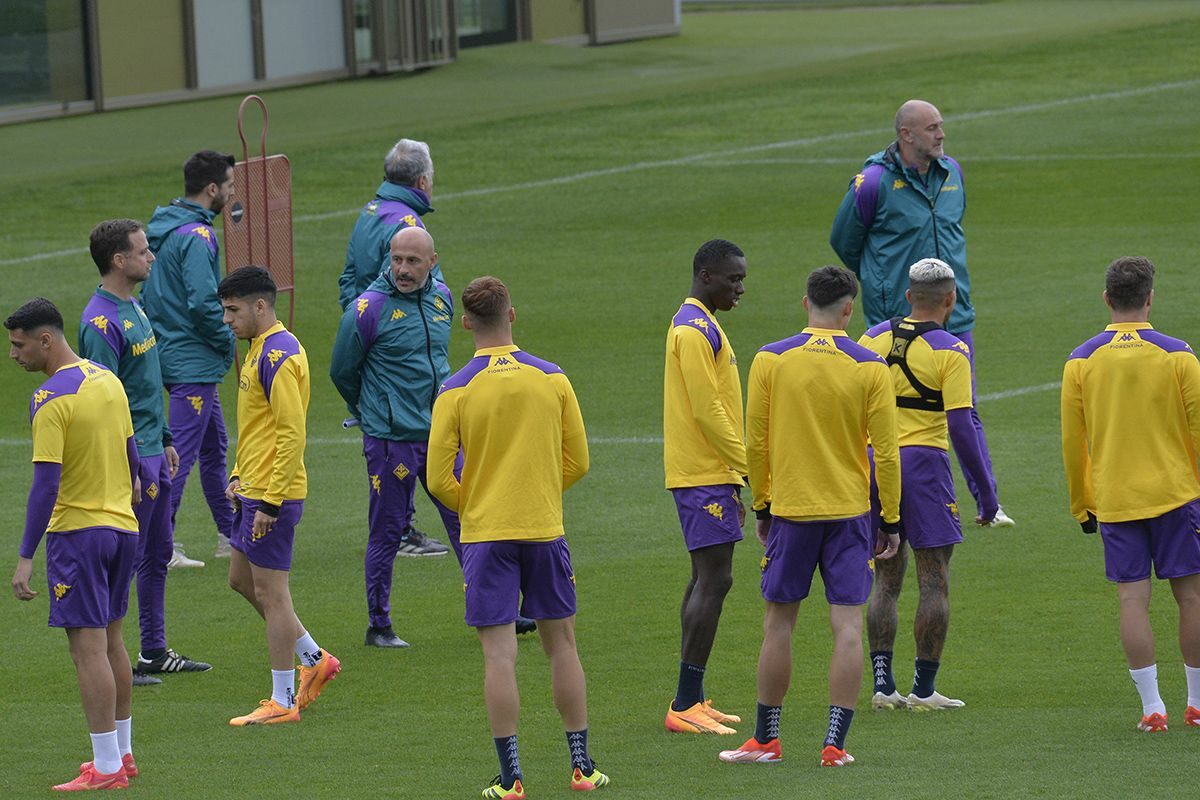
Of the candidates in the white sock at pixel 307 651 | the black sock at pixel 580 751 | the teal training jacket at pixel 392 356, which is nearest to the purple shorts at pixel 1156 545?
the black sock at pixel 580 751

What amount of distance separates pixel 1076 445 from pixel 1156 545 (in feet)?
1.76

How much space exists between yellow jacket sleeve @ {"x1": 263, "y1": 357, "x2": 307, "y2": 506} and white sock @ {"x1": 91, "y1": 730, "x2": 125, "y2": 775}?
4.61 feet

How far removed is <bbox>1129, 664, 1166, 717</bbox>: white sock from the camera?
8344mm

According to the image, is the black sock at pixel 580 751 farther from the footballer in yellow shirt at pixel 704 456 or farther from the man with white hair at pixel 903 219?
the man with white hair at pixel 903 219

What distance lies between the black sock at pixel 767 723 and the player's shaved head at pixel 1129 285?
2227 millimetres

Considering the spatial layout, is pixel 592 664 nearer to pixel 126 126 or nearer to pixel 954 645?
pixel 954 645

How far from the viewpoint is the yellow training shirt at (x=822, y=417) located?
7949 millimetres

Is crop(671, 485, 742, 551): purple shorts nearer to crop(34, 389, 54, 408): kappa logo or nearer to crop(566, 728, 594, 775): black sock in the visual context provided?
crop(566, 728, 594, 775): black sock

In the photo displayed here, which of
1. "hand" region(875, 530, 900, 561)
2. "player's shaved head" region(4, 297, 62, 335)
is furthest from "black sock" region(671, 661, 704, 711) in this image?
"player's shaved head" region(4, 297, 62, 335)

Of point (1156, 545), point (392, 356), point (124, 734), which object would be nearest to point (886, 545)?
point (1156, 545)

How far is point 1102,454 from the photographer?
27.7 feet

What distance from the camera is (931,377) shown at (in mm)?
8836

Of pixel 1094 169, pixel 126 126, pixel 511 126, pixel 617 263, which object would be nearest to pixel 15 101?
pixel 126 126

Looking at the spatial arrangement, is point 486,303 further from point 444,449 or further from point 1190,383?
point 1190,383
